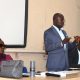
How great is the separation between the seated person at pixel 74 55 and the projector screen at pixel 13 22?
2.78ft

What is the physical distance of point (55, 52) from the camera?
3.43 metres

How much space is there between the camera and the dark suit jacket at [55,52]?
3356 mm

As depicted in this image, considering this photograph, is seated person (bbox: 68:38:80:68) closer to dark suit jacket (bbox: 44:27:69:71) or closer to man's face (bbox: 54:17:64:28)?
dark suit jacket (bbox: 44:27:69:71)

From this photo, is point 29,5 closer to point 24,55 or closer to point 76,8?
point 24,55

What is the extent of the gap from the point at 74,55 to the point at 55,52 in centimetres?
33

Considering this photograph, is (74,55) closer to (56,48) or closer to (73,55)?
(73,55)

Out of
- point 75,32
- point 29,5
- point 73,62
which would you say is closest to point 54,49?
point 73,62

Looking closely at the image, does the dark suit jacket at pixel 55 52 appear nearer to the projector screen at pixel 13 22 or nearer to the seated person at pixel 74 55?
the seated person at pixel 74 55

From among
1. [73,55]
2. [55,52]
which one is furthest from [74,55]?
[55,52]

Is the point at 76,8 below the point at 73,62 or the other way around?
the other way around

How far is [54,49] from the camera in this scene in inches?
132

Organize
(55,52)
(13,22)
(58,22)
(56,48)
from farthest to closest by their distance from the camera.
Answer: (13,22), (58,22), (55,52), (56,48)

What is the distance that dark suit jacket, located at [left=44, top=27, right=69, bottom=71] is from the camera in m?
3.36

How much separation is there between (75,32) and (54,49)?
5.80ft
